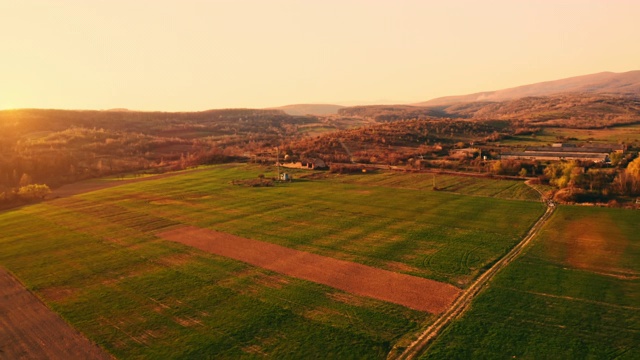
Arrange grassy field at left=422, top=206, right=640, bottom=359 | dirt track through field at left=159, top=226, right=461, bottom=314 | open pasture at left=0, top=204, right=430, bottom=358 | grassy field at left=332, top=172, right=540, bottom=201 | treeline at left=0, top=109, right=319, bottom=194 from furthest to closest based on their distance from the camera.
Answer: treeline at left=0, top=109, right=319, bottom=194
grassy field at left=332, top=172, right=540, bottom=201
dirt track through field at left=159, top=226, right=461, bottom=314
open pasture at left=0, top=204, right=430, bottom=358
grassy field at left=422, top=206, right=640, bottom=359

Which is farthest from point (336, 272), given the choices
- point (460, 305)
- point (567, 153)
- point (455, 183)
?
point (567, 153)

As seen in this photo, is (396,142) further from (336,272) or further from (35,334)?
(35,334)

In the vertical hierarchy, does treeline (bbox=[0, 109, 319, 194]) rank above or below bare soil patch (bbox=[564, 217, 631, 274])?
above

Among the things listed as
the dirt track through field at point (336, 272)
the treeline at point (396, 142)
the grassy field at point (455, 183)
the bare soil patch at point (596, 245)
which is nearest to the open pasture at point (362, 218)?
the dirt track through field at point (336, 272)

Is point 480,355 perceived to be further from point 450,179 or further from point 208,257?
point 450,179

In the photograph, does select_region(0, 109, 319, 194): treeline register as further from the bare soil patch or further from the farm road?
the bare soil patch

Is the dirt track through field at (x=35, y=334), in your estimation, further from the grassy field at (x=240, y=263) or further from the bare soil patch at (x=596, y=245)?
the bare soil patch at (x=596, y=245)

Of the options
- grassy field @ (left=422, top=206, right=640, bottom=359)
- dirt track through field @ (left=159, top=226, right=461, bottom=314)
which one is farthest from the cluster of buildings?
dirt track through field @ (left=159, top=226, right=461, bottom=314)
